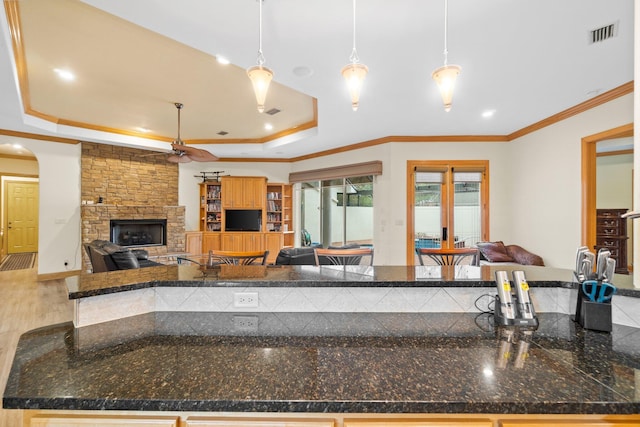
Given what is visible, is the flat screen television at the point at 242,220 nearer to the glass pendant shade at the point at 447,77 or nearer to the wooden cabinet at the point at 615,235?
the glass pendant shade at the point at 447,77

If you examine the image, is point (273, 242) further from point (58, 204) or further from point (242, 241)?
point (58, 204)

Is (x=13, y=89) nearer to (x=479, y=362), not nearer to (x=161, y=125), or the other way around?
(x=161, y=125)

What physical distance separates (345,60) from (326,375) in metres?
2.50

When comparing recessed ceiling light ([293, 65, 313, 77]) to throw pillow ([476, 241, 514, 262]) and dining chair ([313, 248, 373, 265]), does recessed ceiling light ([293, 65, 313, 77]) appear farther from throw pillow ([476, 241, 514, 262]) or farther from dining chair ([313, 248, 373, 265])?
throw pillow ([476, 241, 514, 262])

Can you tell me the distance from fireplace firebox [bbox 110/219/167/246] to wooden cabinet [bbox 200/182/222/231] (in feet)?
3.02

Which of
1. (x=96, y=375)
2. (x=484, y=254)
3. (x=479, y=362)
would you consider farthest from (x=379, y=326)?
(x=484, y=254)

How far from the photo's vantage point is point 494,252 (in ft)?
15.1

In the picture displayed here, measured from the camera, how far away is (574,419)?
0.74m

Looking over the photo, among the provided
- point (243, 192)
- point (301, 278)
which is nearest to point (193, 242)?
point (243, 192)

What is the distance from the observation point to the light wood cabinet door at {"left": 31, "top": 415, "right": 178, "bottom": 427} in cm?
76

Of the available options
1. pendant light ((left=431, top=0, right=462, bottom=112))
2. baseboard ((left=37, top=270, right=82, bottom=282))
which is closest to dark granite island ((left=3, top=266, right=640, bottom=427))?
pendant light ((left=431, top=0, right=462, bottom=112))

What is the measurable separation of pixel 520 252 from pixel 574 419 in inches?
177

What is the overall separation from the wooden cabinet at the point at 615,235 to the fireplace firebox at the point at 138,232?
8.93 m

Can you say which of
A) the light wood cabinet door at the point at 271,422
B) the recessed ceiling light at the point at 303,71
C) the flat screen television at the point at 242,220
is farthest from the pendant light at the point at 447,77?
the flat screen television at the point at 242,220
